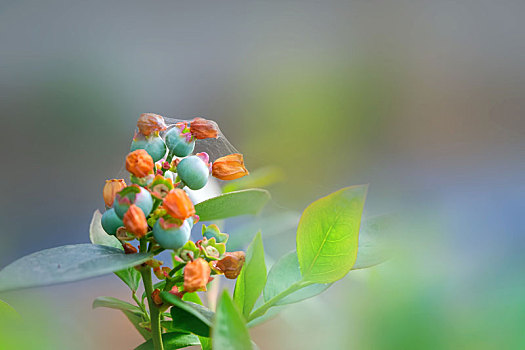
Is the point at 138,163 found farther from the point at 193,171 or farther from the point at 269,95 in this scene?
the point at 269,95

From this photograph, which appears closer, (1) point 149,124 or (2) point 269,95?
(1) point 149,124

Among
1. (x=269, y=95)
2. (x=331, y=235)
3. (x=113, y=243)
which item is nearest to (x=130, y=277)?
(x=113, y=243)

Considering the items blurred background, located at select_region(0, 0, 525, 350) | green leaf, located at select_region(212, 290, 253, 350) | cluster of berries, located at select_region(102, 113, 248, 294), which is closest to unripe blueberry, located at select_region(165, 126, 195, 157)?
cluster of berries, located at select_region(102, 113, 248, 294)

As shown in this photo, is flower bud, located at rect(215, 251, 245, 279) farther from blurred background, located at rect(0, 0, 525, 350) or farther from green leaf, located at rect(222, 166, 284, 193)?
blurred background, located at rect(0, 0, 525, 350)

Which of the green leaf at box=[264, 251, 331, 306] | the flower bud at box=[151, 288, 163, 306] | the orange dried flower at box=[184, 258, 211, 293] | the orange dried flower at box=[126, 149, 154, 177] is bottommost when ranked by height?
the green leaf at box=[264, 251, 331, 306]

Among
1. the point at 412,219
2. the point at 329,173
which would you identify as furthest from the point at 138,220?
the point at 329,173
